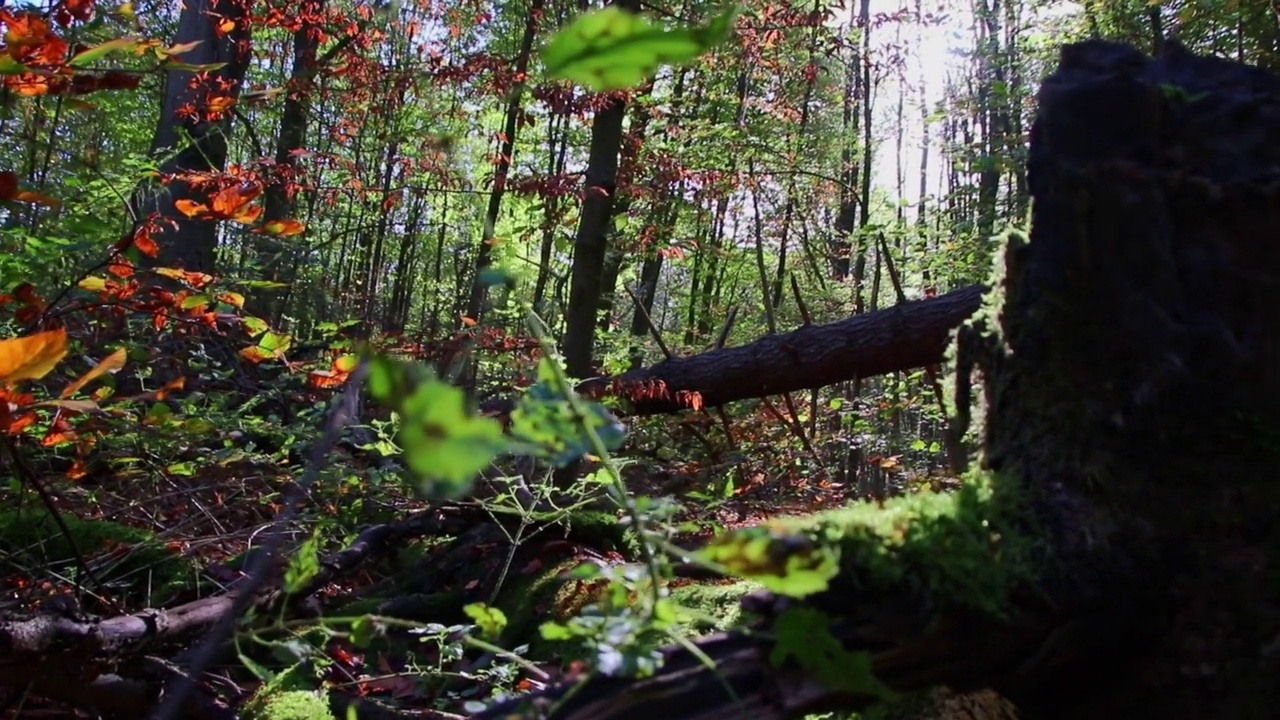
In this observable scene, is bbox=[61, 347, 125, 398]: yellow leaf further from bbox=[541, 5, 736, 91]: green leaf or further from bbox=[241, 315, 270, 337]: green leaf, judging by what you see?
bbox=[541, 5, 736, 91]: green leaf

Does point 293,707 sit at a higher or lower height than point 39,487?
lower

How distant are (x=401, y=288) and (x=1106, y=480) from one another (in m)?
15.0

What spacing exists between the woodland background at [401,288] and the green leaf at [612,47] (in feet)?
0.07

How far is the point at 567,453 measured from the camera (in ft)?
2.34

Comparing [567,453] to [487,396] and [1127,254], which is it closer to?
[1127,254]

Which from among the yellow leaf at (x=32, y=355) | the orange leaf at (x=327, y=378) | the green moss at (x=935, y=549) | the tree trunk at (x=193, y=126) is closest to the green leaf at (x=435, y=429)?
the green moss at (x=935, y=549)

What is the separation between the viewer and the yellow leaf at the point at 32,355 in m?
1.13

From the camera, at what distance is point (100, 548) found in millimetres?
2822

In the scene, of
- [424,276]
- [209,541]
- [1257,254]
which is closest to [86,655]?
[209,541]

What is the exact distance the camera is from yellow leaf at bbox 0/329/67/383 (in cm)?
113

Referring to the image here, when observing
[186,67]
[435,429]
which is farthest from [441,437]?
[186,67]

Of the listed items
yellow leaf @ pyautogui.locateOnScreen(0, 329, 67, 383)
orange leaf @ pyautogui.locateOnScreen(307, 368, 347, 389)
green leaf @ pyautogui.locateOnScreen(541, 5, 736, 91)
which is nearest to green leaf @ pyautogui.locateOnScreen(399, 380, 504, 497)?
green leaf @ pyautogui.locateOnScreen(541, 5, 736, 91)

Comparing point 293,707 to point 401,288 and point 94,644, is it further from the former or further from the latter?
point 401,288

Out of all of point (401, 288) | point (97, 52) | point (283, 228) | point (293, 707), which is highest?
point (401, 288)
